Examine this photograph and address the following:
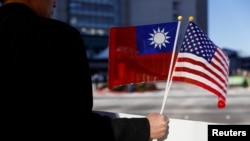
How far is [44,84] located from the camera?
3.02 ft

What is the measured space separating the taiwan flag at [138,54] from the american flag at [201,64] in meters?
→ 0.09

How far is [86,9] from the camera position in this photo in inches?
3172

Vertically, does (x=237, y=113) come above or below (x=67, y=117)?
below

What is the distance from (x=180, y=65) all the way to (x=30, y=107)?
1.21 m

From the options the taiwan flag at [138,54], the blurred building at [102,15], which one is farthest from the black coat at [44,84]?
the blurred building at [102,15]

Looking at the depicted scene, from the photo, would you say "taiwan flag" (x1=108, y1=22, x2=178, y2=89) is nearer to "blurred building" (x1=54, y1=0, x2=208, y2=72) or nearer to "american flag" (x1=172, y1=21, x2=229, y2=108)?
"american flag" (x1=172, y1=21, x2=229, y2=108)

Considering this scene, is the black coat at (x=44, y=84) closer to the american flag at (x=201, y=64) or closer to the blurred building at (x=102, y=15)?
the american flag at (x=201, y=64)

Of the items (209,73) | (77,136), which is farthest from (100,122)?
(209,73)

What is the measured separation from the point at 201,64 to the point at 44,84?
135 centimetres

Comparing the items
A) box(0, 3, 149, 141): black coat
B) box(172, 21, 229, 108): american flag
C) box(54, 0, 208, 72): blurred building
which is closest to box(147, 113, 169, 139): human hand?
box(0, 3, 149, 141): black coat

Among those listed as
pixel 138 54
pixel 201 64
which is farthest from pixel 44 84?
pixel 201 64

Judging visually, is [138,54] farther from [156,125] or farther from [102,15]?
[102,15]

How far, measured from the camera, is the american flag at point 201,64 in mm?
2012

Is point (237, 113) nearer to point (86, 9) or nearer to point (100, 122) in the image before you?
point (100, 122)
